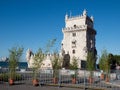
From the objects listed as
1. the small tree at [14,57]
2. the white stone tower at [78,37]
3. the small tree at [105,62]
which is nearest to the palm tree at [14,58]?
the small tree at [14,57]

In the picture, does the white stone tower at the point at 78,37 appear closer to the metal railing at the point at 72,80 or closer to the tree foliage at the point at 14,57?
the metal railing at the point at 72,80

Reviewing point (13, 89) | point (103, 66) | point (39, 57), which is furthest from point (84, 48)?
point (13, 89)

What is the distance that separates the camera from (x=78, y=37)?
6488 centimetres

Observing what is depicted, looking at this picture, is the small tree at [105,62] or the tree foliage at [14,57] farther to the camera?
the small tree at [105,62]

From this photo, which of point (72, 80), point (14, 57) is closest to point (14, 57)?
point (14, 57)

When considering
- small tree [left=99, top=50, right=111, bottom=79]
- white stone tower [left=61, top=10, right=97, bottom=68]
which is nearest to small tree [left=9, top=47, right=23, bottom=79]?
small tree [left=99, top=50, right=111, bottom=79]

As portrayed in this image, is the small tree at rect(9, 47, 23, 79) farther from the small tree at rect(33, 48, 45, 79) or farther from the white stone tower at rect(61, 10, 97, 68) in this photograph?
the white stone tower at rect(61, 10, 97, 68)

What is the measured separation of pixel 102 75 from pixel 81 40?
2400cm

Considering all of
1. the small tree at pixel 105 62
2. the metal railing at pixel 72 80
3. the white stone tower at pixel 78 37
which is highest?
the white stone tower at pixel 78 37

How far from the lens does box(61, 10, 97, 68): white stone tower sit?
209 feet

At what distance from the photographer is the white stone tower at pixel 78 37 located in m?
63.7

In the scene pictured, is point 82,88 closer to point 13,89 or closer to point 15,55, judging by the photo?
point 13,89

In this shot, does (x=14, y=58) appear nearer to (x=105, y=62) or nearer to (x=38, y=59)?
(x=38, y=59)

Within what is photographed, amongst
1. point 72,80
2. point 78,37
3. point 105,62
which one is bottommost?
point 72,80
